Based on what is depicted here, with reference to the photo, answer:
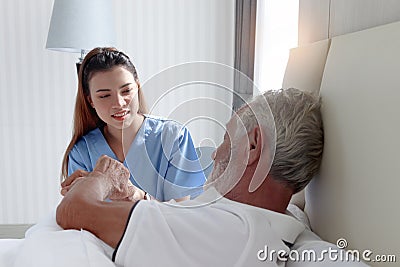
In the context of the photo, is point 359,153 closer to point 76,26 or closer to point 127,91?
point 127,91

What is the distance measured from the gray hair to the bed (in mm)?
27

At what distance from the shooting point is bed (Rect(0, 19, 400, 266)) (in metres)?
0.97

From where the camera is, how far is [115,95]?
1936 mm

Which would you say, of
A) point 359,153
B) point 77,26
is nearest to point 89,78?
point 77,26

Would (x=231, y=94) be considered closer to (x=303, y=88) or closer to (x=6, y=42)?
(x=303, y=88)

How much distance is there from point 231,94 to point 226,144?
5.3 inches

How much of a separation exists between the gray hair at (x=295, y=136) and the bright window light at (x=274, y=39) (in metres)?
1.00

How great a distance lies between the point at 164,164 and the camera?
1753 mm

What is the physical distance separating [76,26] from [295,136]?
1671mm

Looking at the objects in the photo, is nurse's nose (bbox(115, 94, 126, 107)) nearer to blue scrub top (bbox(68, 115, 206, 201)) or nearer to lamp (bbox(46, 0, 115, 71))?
blue scrub top (bbox(68, 115, 206, 201))

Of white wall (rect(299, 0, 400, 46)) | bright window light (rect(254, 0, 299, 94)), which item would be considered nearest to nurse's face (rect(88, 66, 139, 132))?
white wall (rect(299, 0, 400, 46))

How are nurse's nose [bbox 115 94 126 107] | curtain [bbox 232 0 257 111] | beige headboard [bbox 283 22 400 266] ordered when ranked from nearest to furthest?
beige headboard [bbox 283 22 400 266] → nurse's nose [bbox 115 94 126 107] → curtain [bbox 232 0 257 111]

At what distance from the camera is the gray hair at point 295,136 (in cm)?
129

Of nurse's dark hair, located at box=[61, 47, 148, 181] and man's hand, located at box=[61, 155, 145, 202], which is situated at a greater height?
nurse's dark hair, located at box=[61, 47, 148, 181]
